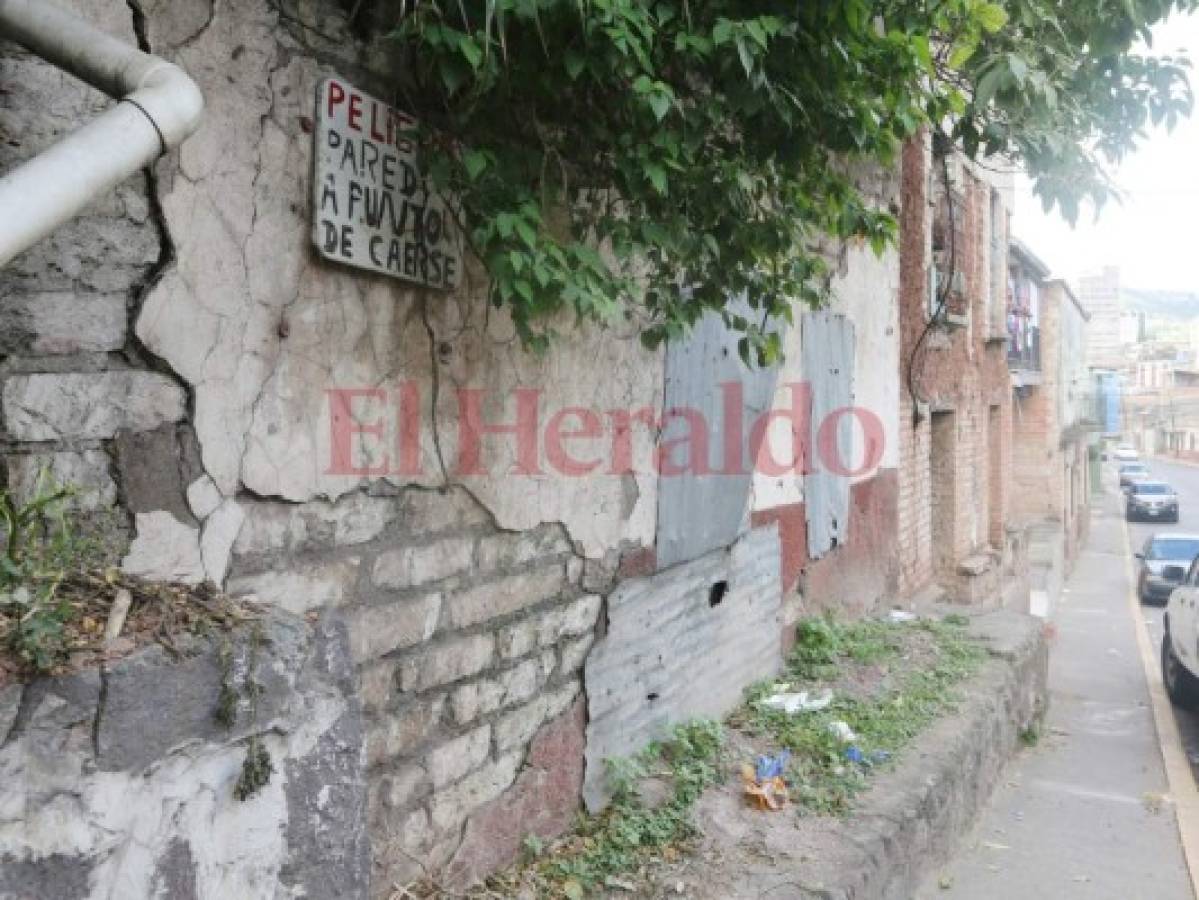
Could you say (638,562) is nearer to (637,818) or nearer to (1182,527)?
(637,818)

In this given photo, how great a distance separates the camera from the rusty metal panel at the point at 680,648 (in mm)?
3486

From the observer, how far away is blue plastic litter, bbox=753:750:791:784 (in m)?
3.71

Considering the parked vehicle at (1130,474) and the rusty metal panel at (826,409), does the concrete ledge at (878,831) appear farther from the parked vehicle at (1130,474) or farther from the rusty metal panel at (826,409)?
the parked vehicle at (1130,474)

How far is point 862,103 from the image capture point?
291 centimetres

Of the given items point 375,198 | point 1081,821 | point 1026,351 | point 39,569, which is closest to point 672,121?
point 375,198

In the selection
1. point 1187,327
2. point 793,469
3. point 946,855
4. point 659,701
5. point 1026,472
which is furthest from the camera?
point 1187,327

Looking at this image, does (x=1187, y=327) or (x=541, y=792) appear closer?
(x=541, y=792)

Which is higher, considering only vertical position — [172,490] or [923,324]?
[923,324]

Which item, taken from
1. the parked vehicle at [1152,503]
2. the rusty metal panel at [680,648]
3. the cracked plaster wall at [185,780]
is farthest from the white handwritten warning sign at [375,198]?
the parked vehicle at [1152,503]

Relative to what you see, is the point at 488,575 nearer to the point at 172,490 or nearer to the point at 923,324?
the point at 172,490

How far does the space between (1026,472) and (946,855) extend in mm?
17433

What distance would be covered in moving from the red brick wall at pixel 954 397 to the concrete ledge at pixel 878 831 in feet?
9.59

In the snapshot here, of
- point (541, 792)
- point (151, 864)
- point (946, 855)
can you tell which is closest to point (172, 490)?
point (151, 864)

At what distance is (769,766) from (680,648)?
0.58m
